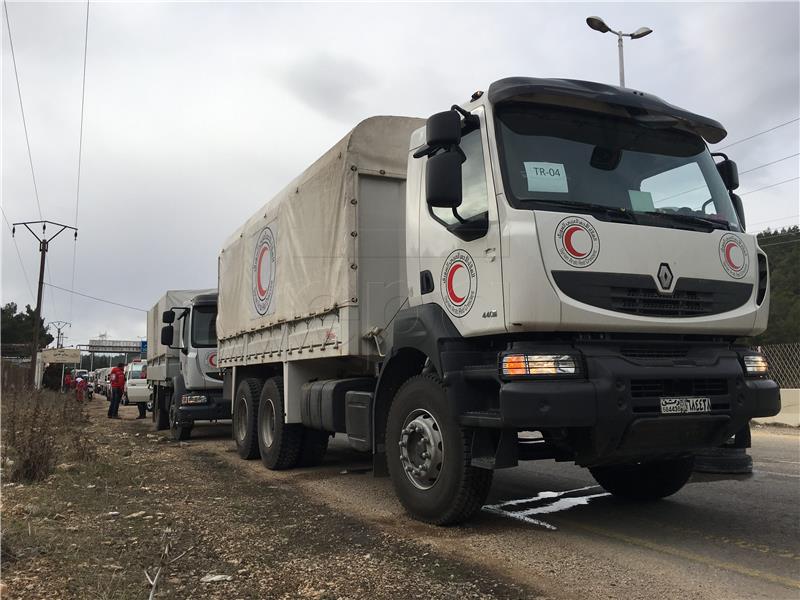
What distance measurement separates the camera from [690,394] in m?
4.35

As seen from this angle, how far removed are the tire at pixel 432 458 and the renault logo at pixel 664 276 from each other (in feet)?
5.43

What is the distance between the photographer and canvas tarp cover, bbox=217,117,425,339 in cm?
659

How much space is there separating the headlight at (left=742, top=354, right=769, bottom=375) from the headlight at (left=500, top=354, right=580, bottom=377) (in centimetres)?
142

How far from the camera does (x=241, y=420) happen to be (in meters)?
9.84

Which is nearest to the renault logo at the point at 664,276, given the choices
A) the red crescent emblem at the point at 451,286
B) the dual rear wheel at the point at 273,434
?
the red crescent emblem at the point at 451,286

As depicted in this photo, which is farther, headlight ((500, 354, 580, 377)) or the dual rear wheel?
the dual rear wheel

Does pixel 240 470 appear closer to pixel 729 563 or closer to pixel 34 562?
pixel 34 562

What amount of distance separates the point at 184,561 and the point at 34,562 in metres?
0.91

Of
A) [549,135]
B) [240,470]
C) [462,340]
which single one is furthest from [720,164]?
[240,470]

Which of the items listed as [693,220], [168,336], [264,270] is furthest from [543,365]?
[168,336]

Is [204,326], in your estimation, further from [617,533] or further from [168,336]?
[617,533]

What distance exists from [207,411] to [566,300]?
377 inches

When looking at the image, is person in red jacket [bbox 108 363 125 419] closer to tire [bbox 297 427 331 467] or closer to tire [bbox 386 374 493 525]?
tire [bbox 297 427 331 467]

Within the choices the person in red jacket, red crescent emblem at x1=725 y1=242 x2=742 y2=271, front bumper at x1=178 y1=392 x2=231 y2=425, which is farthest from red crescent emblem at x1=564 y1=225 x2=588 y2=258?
the person in red jacket
